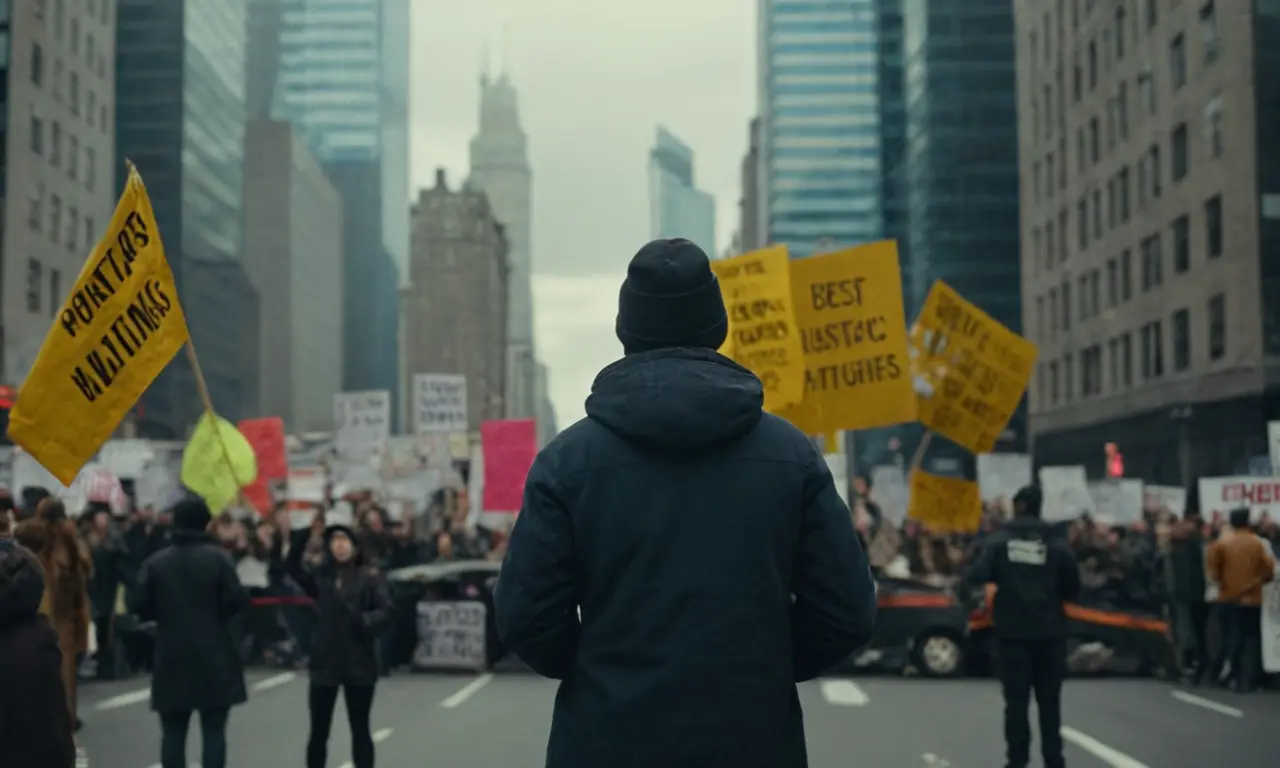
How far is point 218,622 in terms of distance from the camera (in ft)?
31.5

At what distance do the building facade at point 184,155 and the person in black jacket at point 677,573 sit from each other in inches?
3505

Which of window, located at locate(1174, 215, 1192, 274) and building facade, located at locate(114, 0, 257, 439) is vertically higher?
building facade, located at locate(114, 0, 257, 439)

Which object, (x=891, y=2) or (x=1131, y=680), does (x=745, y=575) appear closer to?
(x=1131, y=680)

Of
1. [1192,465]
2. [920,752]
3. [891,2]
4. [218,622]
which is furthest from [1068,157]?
[891,2]

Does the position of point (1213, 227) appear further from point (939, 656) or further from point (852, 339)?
point (852, 339)

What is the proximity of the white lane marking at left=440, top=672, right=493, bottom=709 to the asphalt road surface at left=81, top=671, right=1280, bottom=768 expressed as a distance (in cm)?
3

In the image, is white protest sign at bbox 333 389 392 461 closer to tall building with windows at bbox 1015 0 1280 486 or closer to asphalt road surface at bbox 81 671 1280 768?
asphalt road surface at bbox 81 671 1280 768

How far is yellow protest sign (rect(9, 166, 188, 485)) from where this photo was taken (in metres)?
10.2

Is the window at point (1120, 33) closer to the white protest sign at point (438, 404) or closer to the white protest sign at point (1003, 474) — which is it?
the white protest sign at point (1003, 474)

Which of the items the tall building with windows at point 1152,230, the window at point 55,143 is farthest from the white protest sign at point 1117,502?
the window at point 55,143

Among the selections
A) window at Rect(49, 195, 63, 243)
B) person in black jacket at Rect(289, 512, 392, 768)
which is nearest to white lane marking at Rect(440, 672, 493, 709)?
person in black jacket at Rect(289, 512, 392, 768)

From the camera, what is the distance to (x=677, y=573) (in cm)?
380

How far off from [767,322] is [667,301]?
13.2 m

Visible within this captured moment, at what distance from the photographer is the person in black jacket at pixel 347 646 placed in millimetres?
9914
